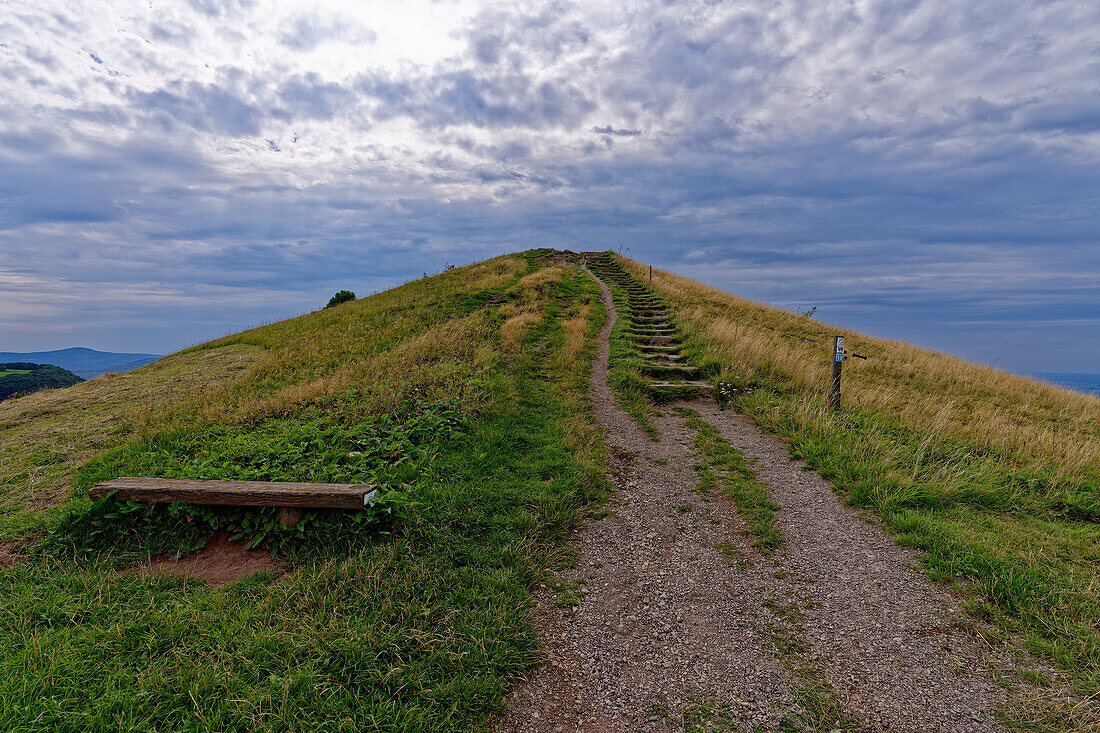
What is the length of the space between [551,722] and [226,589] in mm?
3286

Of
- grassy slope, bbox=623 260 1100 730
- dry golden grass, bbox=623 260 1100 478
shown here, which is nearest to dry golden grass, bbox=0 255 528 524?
grassy slope, bbox=623 260 1100 730

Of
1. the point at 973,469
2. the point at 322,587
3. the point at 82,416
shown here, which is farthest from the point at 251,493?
the point at 973,469

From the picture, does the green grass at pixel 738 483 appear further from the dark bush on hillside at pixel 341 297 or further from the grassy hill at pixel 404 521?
the dark bush on hillside at pixel 341 297

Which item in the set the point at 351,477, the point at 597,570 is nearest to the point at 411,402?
the point at 351,477

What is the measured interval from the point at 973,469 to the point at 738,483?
11.4ft

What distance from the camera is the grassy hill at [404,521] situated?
122 inches

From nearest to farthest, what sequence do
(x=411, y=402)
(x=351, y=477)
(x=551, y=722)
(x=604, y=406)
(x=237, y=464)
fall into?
1. (x=551, y=722)
2. (x=351, y=477)
3. (x=237, y=464)
4. (x=411, y=402)
5. (x=604, y=406)

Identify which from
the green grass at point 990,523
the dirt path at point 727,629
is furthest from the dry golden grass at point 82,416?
the green grass at point 990,523

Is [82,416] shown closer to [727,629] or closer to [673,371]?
[727,629]

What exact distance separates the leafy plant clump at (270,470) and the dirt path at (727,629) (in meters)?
2.52

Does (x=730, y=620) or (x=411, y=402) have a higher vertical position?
(x=411, y=402)

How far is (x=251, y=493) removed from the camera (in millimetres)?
4875

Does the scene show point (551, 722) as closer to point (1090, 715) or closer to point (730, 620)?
point (730, 620)

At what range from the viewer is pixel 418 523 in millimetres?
4848
